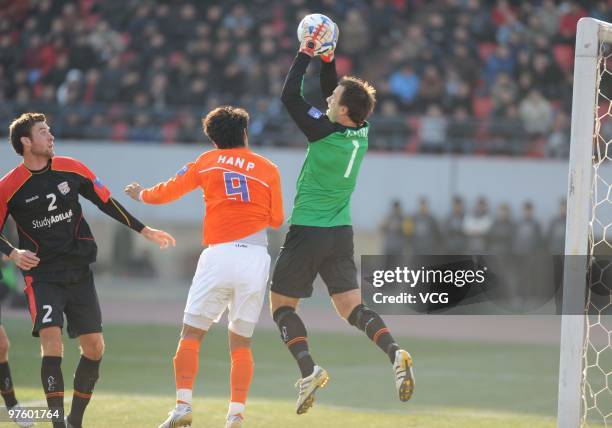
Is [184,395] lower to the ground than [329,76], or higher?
lower

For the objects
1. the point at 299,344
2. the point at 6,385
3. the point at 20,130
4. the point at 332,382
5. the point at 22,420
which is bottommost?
the point at 332,382

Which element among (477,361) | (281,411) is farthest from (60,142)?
(281,411)

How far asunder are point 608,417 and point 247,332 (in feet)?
11.7

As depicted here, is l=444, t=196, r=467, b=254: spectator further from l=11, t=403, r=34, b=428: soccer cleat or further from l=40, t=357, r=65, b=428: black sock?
l=40, t=357, r=65, b=428: black sock

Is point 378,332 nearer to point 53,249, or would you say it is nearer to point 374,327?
point 374,327

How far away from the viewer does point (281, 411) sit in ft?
30.1

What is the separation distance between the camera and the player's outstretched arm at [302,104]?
7.52m

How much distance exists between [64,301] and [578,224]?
359 centimetres

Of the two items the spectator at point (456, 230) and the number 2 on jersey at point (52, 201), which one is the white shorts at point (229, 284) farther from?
the spectator at point (456, 230)

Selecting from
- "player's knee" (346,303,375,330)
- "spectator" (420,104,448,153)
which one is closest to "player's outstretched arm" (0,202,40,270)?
"player's knee" (346,303,375,330)

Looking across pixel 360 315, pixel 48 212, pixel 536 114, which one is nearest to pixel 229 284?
pixel 360 315

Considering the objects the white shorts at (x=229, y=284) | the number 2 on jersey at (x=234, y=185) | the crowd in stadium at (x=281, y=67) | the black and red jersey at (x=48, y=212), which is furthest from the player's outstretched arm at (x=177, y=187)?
the crowd in stadium at (x=281, y=67)

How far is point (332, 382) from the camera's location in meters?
11.1

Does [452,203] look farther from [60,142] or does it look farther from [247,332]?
[247,332]
